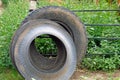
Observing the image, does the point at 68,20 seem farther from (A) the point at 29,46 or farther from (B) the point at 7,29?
(B) the point at 7,29

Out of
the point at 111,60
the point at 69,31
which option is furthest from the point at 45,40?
the point at 111,60

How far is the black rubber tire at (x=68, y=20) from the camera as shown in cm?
603

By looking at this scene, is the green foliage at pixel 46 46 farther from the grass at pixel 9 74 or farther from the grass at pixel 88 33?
the grass at pixel 9 74

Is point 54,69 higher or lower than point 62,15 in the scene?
lower

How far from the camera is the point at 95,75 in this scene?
21.2 feet

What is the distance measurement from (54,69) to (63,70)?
24cm

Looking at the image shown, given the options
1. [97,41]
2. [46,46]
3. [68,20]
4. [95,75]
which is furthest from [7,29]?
[95,75]

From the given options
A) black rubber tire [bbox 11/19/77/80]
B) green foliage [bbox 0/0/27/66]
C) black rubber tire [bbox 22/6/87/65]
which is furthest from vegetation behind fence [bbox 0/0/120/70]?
black rubber tire [bbox 11/19/77/80]

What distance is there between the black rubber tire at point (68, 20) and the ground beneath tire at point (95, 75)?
0.30 m

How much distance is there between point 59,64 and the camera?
19.7ft

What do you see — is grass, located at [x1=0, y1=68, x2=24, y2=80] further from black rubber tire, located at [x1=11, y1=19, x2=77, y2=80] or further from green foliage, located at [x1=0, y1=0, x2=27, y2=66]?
black rubber tire, located at [x1=11, y1=19, x2=77, y2=80]

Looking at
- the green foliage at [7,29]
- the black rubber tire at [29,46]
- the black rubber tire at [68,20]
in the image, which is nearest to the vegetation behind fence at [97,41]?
the green foliage at [7,29]

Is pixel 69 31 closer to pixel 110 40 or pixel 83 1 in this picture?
pixel 110 40

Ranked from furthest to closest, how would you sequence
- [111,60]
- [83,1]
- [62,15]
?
[83,1] → [111,60] → [62,15]
